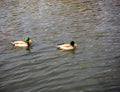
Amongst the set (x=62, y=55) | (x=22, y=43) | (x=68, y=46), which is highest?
(x=22, y=43)

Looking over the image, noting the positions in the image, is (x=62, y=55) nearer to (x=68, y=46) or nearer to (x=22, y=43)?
(x=68, y=46)

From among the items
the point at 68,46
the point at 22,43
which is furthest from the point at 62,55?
the point at 22,43

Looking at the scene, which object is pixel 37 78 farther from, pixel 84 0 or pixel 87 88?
pixel 84 0

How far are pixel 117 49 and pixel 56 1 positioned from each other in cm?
2789

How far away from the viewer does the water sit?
14.1 metres

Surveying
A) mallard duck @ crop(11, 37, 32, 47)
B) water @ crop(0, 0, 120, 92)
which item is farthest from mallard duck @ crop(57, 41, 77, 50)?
mallard duck @ crop(11, 37, 32, 47)

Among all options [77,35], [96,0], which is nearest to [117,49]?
[77,35]

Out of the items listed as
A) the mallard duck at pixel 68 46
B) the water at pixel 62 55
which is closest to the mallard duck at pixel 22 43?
the water at pixel 62 55

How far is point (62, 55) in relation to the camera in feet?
60.8

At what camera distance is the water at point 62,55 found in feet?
46.4

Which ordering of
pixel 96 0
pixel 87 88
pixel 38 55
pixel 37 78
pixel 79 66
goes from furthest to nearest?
pixel 96 0, pixel 38 55, pixel 79 66, pixel 37 78, pixel 87 88

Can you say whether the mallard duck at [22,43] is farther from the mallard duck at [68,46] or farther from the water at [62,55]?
the mallard duck at [68,46]

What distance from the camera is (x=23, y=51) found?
19.8 metres

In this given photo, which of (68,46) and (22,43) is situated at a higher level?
(22,43)
